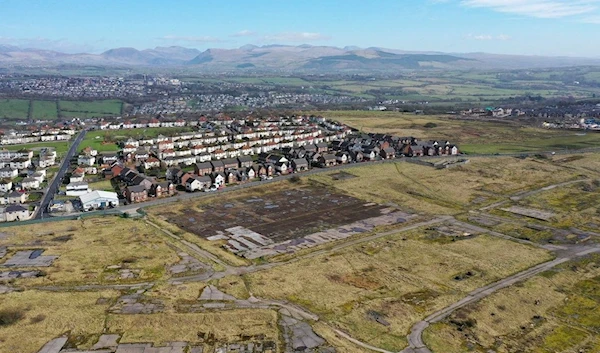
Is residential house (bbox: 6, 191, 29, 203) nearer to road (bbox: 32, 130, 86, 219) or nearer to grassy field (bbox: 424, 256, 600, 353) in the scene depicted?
road (bbox: 32, 130, 86, 219)

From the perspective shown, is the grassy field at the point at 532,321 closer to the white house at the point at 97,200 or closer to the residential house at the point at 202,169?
the white house at the point at 97,200

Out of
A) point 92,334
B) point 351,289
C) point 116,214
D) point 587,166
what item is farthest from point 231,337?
point 587,166

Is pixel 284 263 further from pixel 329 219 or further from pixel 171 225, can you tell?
pixel 171 225

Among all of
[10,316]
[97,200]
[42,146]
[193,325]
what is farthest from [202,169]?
[193,325]

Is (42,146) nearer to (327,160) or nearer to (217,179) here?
(217,179)

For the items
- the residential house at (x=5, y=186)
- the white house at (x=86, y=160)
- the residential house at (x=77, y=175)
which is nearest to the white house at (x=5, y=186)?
the residential house at (x=5, y=186)

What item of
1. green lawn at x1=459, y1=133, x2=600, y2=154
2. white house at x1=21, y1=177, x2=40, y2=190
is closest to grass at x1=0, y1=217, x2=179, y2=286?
white house at x1=21, y1=177, x2=40, y2=190
